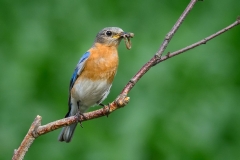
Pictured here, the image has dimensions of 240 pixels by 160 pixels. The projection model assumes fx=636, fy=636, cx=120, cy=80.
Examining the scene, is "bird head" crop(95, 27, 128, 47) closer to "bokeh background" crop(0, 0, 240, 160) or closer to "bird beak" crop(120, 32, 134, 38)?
"bird beak" crop(120, 32, 134, 38)

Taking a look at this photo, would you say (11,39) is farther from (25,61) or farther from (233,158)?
(233,158)

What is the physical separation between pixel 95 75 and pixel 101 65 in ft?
0.34

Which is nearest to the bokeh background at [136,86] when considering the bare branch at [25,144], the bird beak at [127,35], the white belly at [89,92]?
the white belly at [89,92]

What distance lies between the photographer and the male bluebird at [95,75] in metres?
5.57

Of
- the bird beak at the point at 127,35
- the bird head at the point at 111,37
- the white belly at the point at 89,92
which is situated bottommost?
the white belly at the point at 89,92

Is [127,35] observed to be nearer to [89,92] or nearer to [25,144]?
[89,92]

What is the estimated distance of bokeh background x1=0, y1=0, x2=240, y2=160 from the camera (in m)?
6.57

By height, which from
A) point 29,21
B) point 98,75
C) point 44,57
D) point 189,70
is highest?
point 29,21

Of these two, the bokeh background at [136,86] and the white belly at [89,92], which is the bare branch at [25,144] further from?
the bokeh background at [136,86]

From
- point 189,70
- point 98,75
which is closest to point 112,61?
point 98,75

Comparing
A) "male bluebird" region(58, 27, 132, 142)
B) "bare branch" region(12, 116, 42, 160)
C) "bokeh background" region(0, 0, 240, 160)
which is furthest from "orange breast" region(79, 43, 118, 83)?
"bare branch" region(12, 116, 42, 160)

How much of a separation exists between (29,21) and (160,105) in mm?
2031

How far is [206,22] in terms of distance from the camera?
761 centimetres

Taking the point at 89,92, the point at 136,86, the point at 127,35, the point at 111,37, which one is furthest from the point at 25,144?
the point at 136,86
